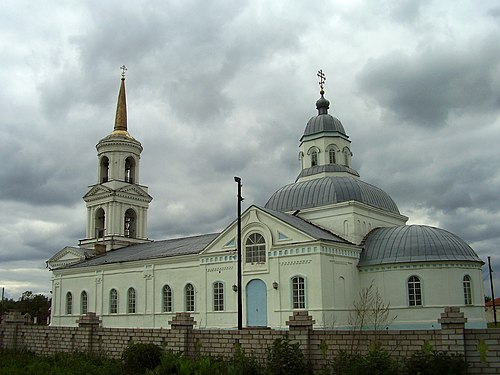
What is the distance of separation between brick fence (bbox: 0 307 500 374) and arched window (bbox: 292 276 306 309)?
988 cm

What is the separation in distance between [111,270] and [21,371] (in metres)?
20.6

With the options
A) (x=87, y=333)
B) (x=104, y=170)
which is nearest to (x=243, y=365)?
(x=87, y=333)

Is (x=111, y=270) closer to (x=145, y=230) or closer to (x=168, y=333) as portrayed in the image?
(x=145, y=230)

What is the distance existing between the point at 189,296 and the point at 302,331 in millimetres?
17825

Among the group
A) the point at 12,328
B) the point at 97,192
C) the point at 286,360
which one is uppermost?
the point at 97,192

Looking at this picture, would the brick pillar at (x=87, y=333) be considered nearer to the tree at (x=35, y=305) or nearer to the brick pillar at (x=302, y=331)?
the brick pillar at (x=302, y=331)

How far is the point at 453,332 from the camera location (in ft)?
46.1

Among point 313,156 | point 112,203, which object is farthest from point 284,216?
point 112,203

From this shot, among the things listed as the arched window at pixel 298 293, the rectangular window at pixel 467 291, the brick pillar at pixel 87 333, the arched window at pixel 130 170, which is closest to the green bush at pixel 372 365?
the brick pillar at pixel 87 333

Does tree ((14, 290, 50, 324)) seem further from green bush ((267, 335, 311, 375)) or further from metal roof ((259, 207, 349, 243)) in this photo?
green bush ((267, 335, 311, 375))

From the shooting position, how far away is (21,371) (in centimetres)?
1742

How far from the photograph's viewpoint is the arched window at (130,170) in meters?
46.5

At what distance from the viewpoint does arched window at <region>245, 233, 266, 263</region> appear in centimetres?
2939

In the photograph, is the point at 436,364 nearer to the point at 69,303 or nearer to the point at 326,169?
the point at 326,169
